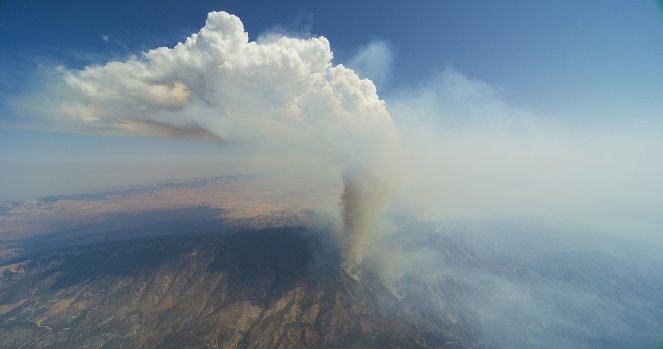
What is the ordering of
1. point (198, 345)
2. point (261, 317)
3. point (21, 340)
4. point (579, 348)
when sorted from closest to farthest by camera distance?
point (198, 345), point (21, 340), point (261, 317), point (579, 348)

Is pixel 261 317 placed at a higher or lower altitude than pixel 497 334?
higher

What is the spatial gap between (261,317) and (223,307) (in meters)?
27.7

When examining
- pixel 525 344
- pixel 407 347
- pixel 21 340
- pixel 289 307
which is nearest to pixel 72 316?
pixel 21 340

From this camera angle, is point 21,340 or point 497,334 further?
point 497,334

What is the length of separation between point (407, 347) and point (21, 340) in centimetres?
21537

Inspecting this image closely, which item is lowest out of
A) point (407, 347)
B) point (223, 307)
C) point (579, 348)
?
point (579, 348)

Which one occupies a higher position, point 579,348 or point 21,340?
point 21,340

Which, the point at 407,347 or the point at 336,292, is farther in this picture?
the point at 336,292

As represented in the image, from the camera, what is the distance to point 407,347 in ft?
542

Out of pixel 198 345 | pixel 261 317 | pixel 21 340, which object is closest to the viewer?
pixel 198 345

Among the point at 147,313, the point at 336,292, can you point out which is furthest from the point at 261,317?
the point at 147,313

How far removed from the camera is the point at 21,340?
172 m

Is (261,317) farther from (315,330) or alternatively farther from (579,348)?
(579,348)

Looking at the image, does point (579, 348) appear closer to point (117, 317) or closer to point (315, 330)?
point (315, 330)
